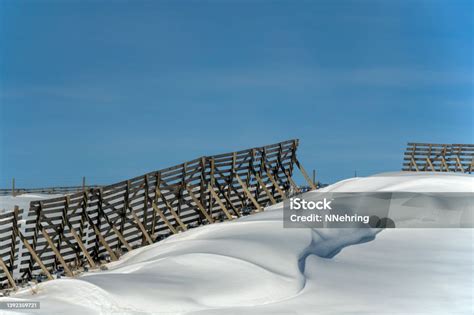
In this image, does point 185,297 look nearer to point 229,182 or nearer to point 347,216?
point 347,216

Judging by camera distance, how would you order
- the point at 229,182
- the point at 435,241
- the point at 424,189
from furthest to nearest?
the point at 229,182, the point at 424,189, the point at 435,241

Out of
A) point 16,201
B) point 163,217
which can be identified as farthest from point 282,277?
point 16,201

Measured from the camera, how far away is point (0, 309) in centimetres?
1274

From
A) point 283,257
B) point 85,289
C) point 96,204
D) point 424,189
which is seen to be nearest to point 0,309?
point 85,289

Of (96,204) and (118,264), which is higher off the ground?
(96,204)

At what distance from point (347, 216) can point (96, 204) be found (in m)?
6.77

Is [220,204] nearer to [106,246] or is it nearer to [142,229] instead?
[142,229]

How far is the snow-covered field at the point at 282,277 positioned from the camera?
43.1ft

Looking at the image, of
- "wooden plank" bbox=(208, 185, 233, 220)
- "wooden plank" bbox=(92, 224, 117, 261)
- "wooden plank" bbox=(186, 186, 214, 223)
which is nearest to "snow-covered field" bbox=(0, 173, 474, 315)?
"wooden plank" bbox=(92, 224, 117, 261)

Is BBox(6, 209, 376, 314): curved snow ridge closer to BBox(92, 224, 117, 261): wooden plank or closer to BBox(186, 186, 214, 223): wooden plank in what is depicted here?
BBox(92, 224, 117, 261): wooden plank

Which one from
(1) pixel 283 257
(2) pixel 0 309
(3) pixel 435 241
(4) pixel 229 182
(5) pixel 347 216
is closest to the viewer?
(2) pixel 0 309

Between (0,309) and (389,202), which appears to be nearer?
(0,309)

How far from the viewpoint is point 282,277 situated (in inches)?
581

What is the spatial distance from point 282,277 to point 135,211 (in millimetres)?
8835
